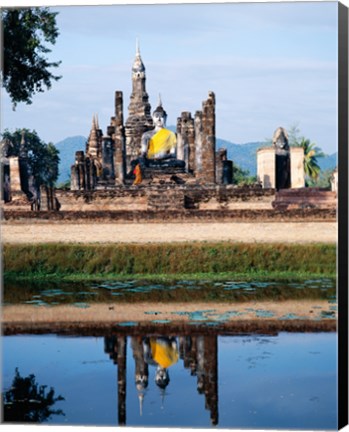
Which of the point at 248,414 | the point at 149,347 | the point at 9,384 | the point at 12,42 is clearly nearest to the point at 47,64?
the point at 12,42

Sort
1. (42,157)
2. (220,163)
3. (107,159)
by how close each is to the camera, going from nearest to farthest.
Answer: (220,163) → (107,159) → (42,157)

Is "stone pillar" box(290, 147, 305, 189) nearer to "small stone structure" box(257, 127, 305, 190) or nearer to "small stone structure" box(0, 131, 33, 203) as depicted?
"small stone structure" box(257, 127, 305, 190)

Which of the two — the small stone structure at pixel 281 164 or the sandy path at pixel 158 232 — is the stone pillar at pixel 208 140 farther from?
the sandy path at pixel 158 232

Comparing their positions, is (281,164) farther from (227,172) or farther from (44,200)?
(44,200)

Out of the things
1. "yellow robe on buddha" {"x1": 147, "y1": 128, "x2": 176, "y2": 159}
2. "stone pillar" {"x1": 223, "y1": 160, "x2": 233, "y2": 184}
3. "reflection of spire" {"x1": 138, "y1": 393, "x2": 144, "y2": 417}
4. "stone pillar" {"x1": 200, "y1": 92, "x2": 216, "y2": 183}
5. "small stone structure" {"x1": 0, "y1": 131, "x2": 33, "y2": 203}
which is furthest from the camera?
"yellow robe on buddha" {"x1": 147, "y1": 128, "x2": 176, "y2": 159}

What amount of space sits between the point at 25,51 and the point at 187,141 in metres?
15.0

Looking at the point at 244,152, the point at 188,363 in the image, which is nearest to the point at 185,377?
the point at 188,363

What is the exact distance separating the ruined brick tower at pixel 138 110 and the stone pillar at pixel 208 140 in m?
12.3

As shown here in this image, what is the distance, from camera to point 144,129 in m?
37.1

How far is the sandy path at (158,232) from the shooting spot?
61.5ft

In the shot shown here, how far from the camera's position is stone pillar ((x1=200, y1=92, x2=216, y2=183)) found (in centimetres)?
2409

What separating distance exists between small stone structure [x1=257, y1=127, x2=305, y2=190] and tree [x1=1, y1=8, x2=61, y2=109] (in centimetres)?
996

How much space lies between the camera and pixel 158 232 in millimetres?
19062

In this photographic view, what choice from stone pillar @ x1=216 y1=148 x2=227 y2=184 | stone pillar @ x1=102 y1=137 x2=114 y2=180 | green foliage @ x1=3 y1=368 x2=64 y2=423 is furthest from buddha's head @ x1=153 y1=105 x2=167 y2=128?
green foliage @ x1=3 y1=368 x2=64 y2=423
